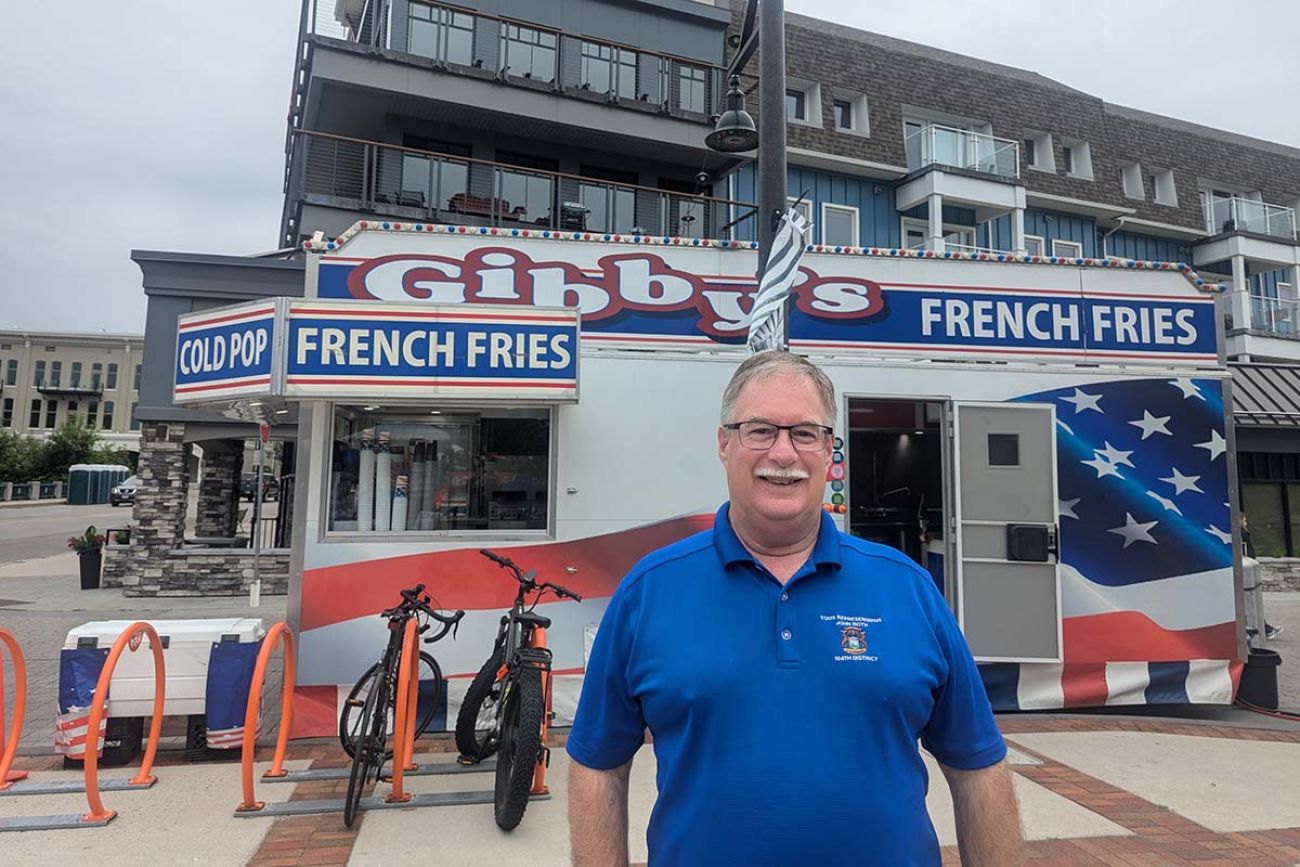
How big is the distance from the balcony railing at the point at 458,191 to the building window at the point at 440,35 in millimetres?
2110

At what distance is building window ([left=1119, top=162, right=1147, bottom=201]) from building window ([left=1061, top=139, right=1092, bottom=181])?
1087mm

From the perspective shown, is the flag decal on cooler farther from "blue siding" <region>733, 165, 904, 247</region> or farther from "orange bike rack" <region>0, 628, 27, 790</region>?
"blue siding" <region>733, 165, 904, 247</region>

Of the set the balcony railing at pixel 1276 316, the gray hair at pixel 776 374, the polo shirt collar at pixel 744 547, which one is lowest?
the polo shirt collar at pixel 744 547

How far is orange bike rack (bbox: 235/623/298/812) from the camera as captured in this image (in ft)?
13.8

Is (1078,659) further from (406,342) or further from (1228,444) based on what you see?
(406,342)

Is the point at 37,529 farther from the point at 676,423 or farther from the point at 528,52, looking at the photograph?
the point at 676,423

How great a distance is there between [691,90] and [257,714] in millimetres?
15586

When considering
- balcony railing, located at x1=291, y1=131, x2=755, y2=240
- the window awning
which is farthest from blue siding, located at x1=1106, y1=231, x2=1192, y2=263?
balcony railing, located at x1=291, y1=131, x2=755, y2=240

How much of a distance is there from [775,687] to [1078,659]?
5684 mm

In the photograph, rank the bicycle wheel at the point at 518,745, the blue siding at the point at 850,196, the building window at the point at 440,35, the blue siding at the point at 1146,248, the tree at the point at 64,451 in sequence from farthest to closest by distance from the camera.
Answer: the tree at the point at 64,451 → the blue siding at the point at 1146,248 → the blue siding at the point at 850,196 → the building window at the point at 440,35 → the bicycle wheel at the point at 518,745

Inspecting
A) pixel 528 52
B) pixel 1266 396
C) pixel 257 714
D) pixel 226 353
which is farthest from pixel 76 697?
pixel 1266 396

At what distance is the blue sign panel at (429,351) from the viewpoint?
526 cm

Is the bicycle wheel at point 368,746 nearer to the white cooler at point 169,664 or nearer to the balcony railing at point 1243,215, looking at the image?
the white cooler at point 169,664

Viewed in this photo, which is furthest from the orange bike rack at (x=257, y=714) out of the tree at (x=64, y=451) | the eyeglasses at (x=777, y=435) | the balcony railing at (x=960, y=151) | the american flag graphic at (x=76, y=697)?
Answer: the tree at (x=64, y=451)
